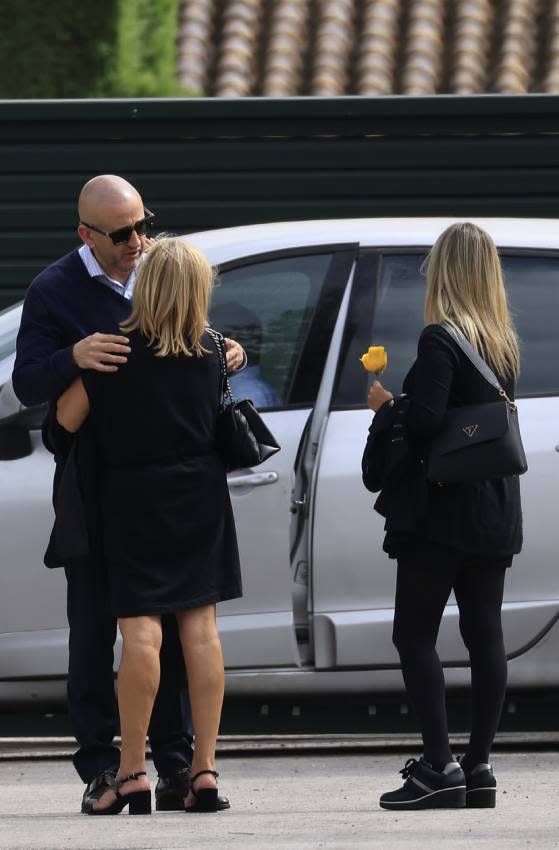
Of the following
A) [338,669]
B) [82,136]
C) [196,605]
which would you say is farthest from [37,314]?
[82,136]

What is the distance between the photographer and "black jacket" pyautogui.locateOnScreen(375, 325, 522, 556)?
440 centimetres

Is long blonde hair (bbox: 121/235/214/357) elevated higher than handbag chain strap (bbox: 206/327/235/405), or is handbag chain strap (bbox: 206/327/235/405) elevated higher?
long blonde hair (bbox: 121/235/214/357)

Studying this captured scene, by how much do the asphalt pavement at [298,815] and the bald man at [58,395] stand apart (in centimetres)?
18

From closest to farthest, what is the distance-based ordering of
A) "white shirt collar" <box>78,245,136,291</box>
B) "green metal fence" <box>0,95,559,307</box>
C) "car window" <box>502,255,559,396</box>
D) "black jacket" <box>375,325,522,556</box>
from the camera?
"black jacket" <box>375,325,522,556</box>, "white shirt collar" <box>78,245,136,291</box>, "car window" <box>502,255,559,396</box>, "green metal fence" <box>0,95,559,307</box>

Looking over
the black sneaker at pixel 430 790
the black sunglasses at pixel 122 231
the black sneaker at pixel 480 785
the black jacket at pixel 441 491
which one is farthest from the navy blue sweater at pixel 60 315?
the black sneaker at pixel 480 785

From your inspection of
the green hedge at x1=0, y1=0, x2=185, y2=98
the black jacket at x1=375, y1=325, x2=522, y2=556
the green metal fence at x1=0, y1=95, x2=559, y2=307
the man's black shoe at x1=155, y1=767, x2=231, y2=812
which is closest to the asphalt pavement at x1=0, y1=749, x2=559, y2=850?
the man's black shoe at x1=155, y1=767, x2=231, y2=812

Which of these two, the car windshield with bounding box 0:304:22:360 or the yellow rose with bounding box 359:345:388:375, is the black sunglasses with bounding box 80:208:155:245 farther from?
the car windshield with bounding box 0:304:22:360

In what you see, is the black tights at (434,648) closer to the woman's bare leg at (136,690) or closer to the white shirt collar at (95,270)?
the woman's bare leg at (136,690)

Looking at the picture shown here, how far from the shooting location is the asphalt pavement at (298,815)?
158 inches

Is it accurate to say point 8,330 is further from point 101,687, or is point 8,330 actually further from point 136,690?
point 136,690

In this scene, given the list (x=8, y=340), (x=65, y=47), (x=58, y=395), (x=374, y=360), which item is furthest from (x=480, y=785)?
(x=65, y=47)

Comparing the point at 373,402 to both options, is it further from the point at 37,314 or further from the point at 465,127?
the point at 465,127

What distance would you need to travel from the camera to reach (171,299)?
429 centimetres

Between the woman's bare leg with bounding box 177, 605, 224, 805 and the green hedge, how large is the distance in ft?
16.0
